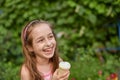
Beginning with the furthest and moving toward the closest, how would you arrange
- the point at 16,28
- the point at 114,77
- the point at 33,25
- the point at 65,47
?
the point at 16,28 < the point at 65,47 < the point at 114,77 < the point at 33,25

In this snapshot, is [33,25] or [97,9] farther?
[97,9]

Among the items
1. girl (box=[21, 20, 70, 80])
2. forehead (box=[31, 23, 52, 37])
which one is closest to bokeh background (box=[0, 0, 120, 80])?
girl (box=[21, 20, 70, 80])

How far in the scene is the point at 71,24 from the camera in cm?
548

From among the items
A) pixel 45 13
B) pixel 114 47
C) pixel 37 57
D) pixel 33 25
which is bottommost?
pixel 114 47

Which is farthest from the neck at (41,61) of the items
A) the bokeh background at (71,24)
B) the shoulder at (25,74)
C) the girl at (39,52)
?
the bokeh background at (71,24)

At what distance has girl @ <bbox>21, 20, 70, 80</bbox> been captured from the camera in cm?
289

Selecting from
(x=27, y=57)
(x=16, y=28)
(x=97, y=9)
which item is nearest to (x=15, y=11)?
(x=16, y=28)

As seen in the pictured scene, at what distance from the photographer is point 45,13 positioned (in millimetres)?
5453

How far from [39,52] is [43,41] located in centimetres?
9

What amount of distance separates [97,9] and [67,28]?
52 cm

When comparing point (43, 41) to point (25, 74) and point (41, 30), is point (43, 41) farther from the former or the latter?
point (25, 74)

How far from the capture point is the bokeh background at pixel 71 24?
17.3ft

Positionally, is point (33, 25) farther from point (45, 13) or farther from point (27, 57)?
point (45, 13)

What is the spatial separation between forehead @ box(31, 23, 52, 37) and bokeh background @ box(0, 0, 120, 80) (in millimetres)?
2228
